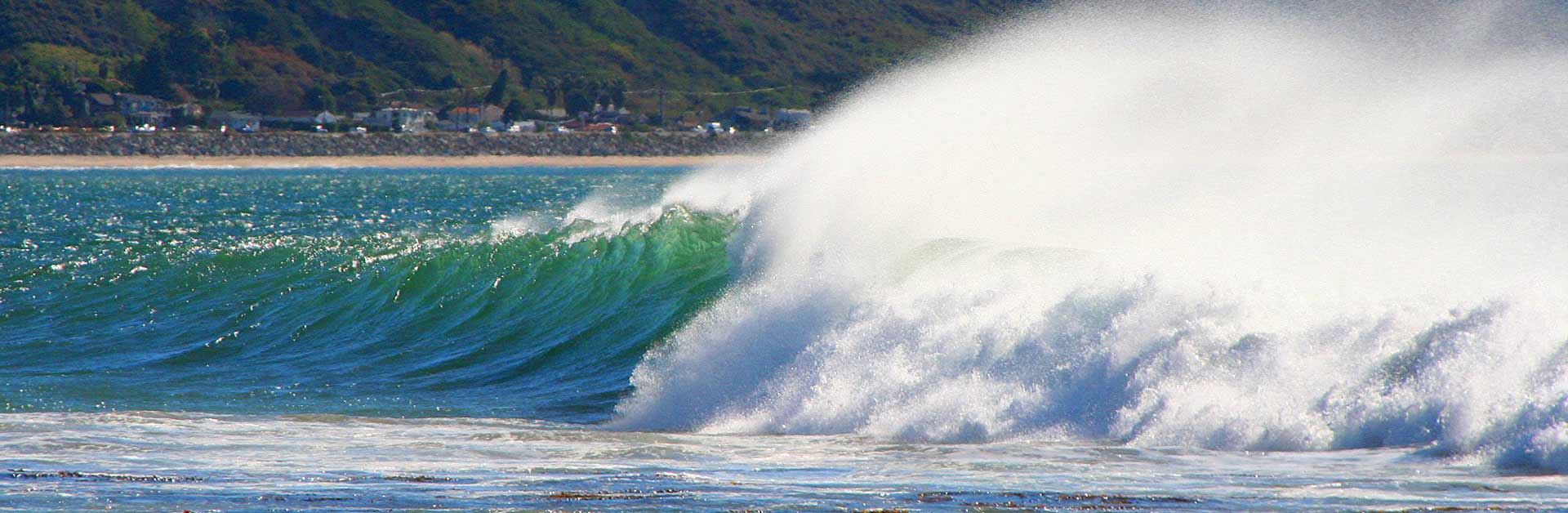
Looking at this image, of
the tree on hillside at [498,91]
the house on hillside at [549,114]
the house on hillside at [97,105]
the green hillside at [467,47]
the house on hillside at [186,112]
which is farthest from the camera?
the green hillside at [467,47]

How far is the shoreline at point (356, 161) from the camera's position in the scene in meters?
102

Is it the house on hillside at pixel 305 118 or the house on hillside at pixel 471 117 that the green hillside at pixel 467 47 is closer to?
the house on hillside at pixel 305 118

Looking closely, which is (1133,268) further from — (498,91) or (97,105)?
(97,105)

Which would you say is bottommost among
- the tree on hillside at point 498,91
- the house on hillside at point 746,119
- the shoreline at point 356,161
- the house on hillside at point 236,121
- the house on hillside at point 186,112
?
the shoreline at point 356,161

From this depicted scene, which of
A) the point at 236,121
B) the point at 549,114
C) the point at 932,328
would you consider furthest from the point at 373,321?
the point at 549,114

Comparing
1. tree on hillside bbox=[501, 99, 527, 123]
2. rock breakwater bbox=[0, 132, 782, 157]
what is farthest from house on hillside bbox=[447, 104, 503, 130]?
rock breakwater bbox=[0, 132, 782, 157]

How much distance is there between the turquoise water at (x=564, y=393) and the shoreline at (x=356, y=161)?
260ft

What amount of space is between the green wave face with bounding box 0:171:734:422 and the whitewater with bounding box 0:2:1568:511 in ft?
0.25

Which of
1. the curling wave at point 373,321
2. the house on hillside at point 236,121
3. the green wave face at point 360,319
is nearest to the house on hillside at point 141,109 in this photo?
the house on hillside at point 236,121

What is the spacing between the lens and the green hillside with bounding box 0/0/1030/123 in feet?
461

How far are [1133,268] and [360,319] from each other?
912 cm

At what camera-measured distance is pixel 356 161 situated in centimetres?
11006

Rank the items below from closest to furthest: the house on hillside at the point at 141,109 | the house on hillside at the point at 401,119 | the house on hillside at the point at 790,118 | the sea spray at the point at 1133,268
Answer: the sea spray at the point at 1133,268 → the house on hillside at the point at 141,109 → the house on hillside at the point at 401,119 → the house on hillside at the point at 790,118

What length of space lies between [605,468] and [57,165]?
103m
